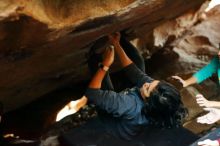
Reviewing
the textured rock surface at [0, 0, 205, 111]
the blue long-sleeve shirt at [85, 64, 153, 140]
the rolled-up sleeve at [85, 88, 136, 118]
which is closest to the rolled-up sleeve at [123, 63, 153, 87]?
the blue long-sleeve shirt at [85, 64, 153, 140]

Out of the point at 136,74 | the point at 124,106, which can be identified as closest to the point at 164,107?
the point at 124,106

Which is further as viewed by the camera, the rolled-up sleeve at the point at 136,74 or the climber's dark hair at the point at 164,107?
the rolled-up sleeve at the point at 136,74

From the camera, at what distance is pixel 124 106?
2541 mm

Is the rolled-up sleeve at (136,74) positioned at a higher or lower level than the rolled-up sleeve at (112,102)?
higher

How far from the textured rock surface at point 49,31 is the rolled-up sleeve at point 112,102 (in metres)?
0.36

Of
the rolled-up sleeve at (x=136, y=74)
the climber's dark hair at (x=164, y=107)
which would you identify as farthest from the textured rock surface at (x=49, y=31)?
the climber's dark hair at (x=164, y=107)

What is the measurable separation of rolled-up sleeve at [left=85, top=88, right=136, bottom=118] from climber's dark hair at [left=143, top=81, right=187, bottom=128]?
5.0 inches

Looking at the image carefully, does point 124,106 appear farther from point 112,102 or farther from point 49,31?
point 49,31

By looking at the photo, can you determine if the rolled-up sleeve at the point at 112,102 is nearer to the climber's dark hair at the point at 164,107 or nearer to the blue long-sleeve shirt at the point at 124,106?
the blue long-sleeve shirt at the point at 124,106

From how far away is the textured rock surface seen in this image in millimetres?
1820

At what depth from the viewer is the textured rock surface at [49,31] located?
1820mm

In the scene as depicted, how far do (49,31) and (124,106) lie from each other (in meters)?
0.83

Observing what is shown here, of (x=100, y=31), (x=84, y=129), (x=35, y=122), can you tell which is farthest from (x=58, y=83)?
(x=100, y=31)

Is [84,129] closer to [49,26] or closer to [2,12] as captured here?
[49,26]
